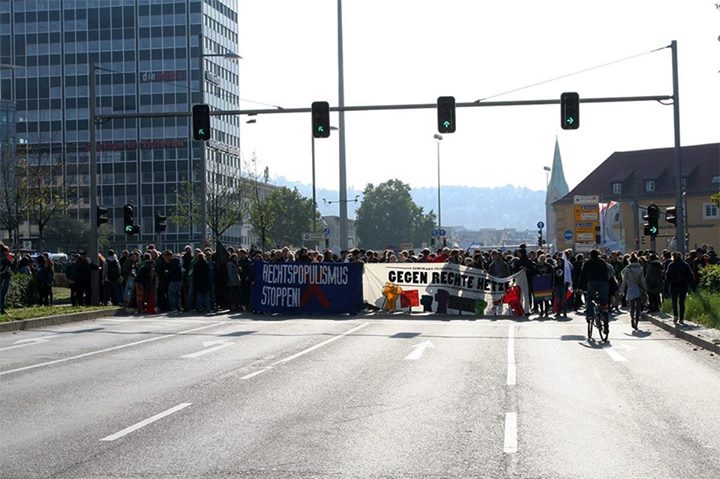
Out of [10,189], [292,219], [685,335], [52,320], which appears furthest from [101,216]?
[292,219]

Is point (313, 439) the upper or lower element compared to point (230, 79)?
lower

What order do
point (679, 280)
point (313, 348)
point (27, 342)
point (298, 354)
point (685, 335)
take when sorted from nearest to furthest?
point (298, 354)
point (313, 348)
point (27, 342)
point (685, 335)
point (679, 280)

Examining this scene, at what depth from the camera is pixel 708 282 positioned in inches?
1267

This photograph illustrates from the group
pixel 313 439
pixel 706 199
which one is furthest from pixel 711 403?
pixel 706 199

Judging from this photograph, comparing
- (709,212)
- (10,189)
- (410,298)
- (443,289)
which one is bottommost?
(410,298)

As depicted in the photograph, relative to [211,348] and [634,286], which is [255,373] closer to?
[211,348]

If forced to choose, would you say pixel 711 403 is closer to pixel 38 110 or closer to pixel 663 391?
pixel 663 391

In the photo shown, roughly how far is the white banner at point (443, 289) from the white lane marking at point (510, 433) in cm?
2181

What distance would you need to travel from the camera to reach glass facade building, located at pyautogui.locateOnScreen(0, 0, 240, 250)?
4387 inches

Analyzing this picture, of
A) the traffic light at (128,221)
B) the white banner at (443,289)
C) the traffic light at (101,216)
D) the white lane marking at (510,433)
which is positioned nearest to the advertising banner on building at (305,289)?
the white banner at (443,289)

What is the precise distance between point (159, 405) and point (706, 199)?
344ft

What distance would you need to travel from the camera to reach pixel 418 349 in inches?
822

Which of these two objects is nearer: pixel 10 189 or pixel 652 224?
pixel 652 224

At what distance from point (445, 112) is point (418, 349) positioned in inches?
411
